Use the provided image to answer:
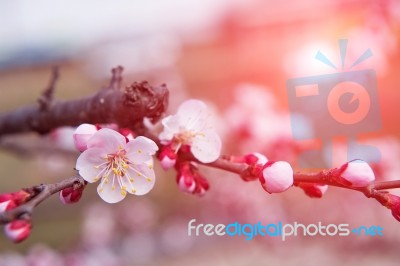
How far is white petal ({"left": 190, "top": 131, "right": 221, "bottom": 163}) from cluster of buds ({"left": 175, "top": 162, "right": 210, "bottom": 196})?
23mm

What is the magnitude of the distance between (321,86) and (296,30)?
1.47 feet

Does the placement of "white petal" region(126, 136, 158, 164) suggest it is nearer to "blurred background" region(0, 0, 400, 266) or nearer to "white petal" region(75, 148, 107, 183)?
"white petal" region(75, 148, 107, 183)

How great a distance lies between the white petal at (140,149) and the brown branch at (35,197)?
6cm

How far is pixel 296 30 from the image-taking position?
115 cm

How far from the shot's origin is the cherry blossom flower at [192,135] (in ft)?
1.76

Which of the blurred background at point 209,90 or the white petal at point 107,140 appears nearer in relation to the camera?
the white petal at point 107,140

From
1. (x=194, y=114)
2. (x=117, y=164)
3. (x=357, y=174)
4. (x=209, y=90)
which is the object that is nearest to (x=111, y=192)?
(x=117, y=164)

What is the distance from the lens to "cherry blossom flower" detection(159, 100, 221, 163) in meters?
0.54

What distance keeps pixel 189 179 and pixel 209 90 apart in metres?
0.91

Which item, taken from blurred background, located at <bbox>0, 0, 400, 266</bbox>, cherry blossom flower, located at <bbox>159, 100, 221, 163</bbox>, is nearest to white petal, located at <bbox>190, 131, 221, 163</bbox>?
cherry blossom flower, located at <bbox>159, 100, 221, 163</bbox>

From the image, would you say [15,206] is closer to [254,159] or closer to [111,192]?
[111,192]

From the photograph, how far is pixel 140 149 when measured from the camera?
0.50 meters

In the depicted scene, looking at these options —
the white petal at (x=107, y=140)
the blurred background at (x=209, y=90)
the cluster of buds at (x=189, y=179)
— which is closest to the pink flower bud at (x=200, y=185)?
the cluster of buds at (x=189, y=179)

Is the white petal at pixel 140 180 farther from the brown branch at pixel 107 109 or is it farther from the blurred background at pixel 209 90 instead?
the blurred background at pixel 209 90
